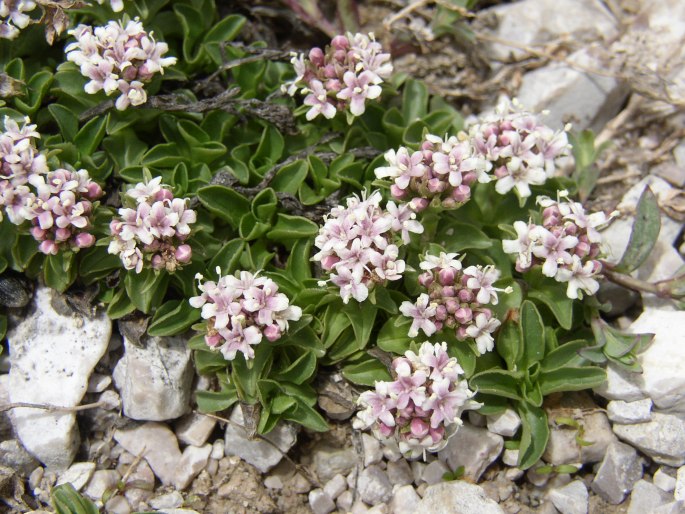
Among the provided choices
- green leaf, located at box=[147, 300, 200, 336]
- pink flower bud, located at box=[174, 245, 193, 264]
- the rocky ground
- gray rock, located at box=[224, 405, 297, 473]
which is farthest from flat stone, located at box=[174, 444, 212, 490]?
pink flower bud, located at box=[174, 245, 193, 264]

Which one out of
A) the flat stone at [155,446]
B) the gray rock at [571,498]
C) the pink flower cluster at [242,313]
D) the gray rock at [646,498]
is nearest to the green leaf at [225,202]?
the pink flower cluster at [242,313]

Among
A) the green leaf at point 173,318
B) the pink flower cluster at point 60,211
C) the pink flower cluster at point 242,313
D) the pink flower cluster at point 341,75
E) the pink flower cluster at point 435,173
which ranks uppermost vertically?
the pink flower cluster at point 341,75

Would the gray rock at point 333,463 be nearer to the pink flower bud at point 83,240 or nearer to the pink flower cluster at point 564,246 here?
the pink flower cluster at point 564,246

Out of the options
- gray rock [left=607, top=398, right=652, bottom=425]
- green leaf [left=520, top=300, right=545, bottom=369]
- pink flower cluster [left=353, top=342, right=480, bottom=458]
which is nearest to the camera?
pink flower cluster [left=353, top=342, right=480, bottom=458]

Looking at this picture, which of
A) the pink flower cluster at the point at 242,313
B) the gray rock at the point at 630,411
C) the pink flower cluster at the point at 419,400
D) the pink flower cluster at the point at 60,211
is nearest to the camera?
the pink flower cluster at the point at 419,400

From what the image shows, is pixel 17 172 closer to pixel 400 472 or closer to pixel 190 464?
pixel 190 464

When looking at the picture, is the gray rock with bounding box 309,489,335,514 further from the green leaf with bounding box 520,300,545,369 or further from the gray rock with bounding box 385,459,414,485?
the green leaf with bounding box 520,300,545,369

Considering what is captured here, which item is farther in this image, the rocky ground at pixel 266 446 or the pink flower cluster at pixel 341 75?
the pink flower cluster at pixel 341 75

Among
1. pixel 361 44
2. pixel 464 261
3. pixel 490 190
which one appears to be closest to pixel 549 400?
pixel 464 261
